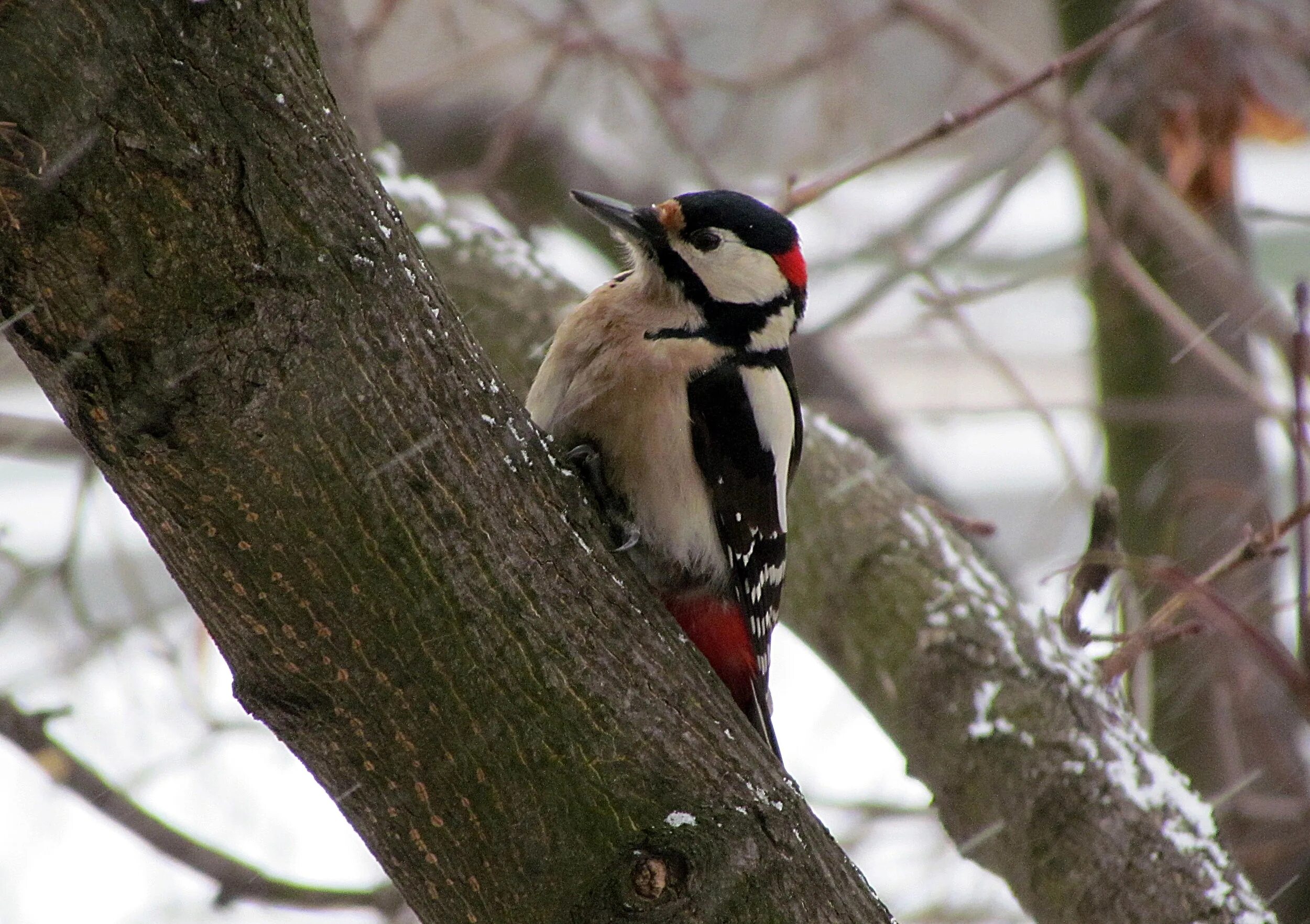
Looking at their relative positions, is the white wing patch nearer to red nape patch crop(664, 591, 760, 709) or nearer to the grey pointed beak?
red nape patch crop(664, 591, 760, 709)

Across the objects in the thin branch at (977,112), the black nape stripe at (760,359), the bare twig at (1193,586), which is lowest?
the bare twig at (1193,586)

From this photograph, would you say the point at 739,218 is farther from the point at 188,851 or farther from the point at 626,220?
the point at 188,851

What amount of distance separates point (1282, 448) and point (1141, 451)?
3.48 meters

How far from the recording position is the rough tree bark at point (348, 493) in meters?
1.21

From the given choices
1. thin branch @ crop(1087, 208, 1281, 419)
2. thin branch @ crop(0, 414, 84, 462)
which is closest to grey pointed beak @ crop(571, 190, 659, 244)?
thin branch @ crop(1087, 208, 1281, 419)

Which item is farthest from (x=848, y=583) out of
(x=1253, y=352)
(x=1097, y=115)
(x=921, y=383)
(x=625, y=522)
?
(x=921, y=383)

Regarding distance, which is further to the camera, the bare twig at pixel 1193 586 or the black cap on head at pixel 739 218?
the black cap on head at pixel 739 218

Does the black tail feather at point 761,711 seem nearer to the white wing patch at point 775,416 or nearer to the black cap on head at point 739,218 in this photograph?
the white wing patch at point 775,416

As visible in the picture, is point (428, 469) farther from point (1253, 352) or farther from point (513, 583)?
point (1253, 352)

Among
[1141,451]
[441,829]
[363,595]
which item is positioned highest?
A: [1141,451]

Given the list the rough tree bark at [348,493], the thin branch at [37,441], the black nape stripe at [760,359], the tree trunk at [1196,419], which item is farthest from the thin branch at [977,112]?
the thin branch at [37,441]

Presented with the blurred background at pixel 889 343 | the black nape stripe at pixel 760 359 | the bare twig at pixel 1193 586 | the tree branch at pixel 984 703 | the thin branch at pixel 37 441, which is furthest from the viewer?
the blurred background at pixel 889 343

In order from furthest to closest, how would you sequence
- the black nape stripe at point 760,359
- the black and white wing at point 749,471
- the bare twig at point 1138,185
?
the bare twig at point 1138,185
the black nape stripe at point 760,359
the black and white wing at point 749,471

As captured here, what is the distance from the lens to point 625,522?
2164 millimetres
